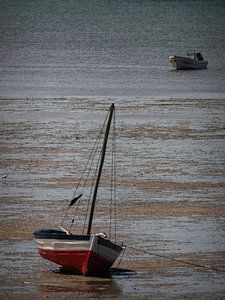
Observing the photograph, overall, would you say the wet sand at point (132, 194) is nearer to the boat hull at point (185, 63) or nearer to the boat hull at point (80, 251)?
the boat hull at point (80, 251)

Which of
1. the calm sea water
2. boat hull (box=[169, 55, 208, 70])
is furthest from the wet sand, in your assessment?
boat hull (box=[169, 55, 208, 70])

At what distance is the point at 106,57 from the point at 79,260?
76.8 meters

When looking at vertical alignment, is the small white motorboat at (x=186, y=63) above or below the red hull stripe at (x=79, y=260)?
above

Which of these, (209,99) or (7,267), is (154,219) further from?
(209,99)

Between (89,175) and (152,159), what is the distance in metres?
4.01

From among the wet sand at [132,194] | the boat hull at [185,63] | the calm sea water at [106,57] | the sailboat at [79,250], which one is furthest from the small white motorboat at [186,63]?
the sailboat at [79,250]

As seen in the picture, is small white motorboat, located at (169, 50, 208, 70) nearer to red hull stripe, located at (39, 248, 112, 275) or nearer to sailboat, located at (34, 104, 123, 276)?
sailboat, located at (34, 104, 123, 276)

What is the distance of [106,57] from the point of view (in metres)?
A: 110

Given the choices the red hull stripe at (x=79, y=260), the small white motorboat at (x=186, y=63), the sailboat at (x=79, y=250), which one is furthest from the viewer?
the small white motorboat at (x=186, y=63)

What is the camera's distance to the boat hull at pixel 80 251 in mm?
33125

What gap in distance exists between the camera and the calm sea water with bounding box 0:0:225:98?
250 ft

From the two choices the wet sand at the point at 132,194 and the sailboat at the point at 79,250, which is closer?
the sailboat at the point at 79,250

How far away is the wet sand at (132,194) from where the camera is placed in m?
33.4

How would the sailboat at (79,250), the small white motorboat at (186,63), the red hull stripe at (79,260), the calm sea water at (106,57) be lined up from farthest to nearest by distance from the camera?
the small white motorboat at (186,63) < the calm sea water at (106,57) < the red hull stripe at (79,260) < the sailboat at (79,250)
